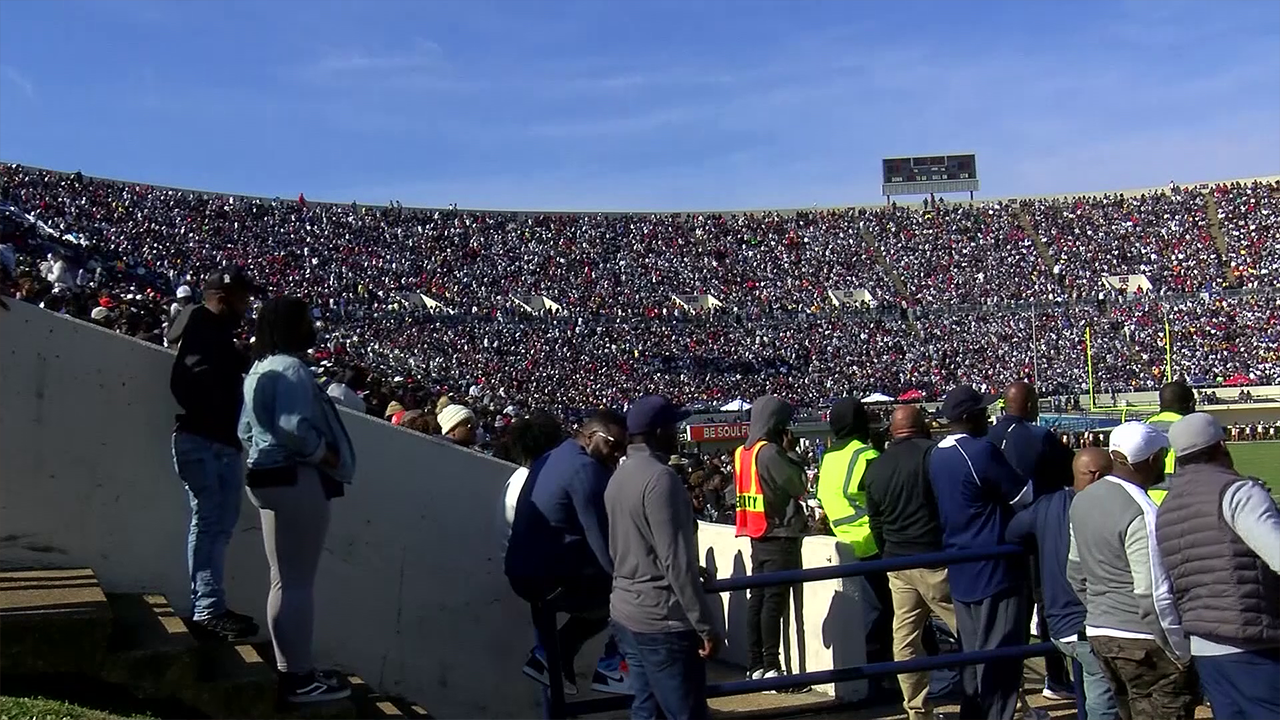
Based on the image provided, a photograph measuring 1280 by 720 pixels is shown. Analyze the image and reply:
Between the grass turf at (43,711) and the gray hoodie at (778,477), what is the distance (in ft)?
11.1

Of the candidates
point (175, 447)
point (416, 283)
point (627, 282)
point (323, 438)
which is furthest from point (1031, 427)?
point (627, 282)

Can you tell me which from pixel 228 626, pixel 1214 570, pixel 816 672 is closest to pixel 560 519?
pixel 816 672

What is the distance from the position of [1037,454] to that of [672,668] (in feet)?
9.43

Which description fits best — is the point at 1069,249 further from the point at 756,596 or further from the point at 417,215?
the point at 756,596

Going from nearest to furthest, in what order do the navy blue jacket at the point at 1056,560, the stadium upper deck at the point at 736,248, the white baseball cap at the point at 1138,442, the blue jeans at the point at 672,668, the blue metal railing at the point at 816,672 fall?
the blue jeans at the point at 672,668 → the white baseball cap at the point at 1138,442 → the blue metal railing at the point at 816,672 → the navy blue jacket at the point at 1056,560 → the stadium upper deck at the point at 736,248

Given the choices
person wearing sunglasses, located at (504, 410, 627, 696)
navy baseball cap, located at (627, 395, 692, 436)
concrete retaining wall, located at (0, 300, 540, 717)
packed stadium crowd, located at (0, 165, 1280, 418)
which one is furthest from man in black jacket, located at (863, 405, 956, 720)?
packed stadium crowd, located at (0, 165, 1280, 418)

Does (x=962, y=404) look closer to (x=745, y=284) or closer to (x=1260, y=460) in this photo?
(x=1260, y=460)

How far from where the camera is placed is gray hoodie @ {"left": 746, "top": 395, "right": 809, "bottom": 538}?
6.18 meters

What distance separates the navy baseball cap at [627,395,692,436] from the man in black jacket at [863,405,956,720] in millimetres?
1780

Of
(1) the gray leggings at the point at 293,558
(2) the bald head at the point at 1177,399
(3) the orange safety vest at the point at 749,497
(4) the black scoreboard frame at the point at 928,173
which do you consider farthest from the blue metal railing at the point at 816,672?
(4) the black scoreboard frame at the point at 928,173

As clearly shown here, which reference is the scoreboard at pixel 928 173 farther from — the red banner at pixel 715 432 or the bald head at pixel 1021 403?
the bald head at pixel 1021 403

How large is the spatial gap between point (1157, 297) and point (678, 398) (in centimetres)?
2281

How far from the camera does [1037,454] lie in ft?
19.7

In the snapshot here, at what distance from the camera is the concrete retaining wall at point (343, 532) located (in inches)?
199
